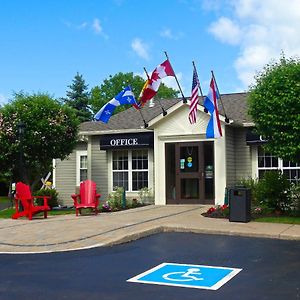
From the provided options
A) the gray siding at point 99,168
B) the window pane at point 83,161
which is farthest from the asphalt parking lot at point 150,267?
the window pane at point 83,161

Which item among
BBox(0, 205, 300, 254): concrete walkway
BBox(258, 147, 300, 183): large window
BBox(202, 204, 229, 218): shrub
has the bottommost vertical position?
BBox(0, 205, 300, 254): concrete walkway

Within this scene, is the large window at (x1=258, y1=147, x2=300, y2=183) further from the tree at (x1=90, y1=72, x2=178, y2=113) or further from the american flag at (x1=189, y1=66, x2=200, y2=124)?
the tree at (x1=90, y1=72, x2=178, y2=113)

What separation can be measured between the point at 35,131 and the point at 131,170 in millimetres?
4529

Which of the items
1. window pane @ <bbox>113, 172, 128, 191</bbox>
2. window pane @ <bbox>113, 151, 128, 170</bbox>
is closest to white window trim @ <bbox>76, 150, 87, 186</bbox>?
window pane @ <bbox>113, 151, 128, 170</bbox>

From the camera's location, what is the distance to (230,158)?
1878 centimetres

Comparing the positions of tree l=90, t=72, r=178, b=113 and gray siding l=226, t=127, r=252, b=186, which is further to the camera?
tree l=90, t=72, r=178, b=113

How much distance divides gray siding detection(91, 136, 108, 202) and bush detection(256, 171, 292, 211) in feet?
26.7

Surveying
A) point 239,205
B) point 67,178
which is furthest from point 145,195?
point 239,205

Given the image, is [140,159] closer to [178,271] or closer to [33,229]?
[33,229]

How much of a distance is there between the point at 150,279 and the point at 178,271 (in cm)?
72

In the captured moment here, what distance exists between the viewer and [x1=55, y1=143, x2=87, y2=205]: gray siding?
914 inches

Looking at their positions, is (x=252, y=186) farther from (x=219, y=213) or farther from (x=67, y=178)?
(x=67, y=178)

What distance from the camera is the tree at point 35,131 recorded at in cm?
1872

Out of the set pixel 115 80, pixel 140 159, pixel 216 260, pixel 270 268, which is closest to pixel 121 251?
pixel 216 260
